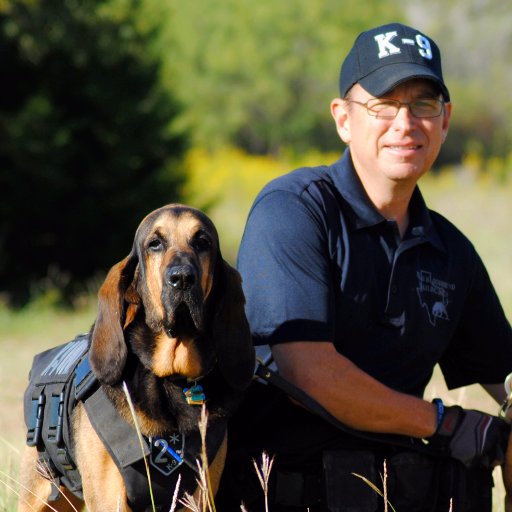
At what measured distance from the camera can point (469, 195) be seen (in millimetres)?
20344

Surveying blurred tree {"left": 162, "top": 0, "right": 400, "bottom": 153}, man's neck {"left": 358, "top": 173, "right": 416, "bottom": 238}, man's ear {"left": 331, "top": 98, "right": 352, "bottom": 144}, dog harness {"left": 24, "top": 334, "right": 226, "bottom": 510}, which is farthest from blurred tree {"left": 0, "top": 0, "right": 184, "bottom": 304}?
blurred tree {"left": 162, "top": 0, "right": 400, "bottom": 153}

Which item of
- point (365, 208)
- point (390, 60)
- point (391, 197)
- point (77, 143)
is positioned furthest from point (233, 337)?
point (77, 143)

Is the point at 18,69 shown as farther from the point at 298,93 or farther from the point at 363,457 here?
the point at 298,93

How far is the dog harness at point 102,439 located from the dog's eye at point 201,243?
482 millimetres

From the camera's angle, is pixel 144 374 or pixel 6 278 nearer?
pixel 144 374

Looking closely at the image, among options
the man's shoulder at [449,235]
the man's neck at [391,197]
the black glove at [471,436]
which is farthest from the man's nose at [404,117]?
the black glove at [471,436]

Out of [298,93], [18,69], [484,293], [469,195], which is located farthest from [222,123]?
[484,293]

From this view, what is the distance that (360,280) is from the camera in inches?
153

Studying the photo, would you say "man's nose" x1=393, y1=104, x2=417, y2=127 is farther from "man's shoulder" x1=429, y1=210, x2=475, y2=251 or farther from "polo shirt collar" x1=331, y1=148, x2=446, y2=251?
"man's shoulder" x1=429, y1=210, x2=475, y2=251

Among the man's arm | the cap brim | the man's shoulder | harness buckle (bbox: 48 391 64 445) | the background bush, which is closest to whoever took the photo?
harness buckle (bbox: 48 391 64 445)

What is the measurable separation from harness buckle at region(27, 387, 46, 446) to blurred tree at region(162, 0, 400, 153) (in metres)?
37.0

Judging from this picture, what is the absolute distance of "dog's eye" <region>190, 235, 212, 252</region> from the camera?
3.39m

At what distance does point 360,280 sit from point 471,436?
2.41 ft

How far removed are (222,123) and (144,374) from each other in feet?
126
